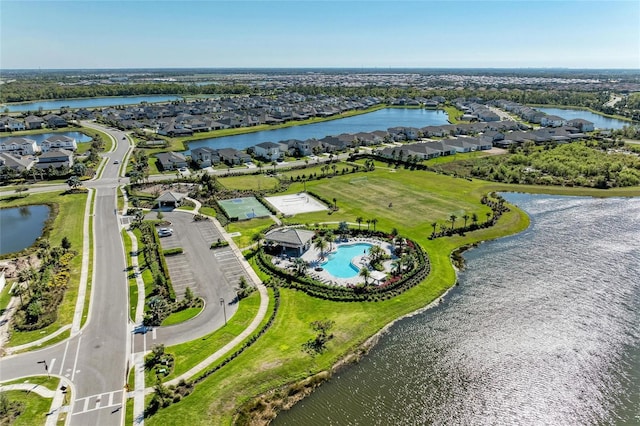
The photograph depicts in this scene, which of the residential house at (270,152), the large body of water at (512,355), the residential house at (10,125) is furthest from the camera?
the residential house at (10,125)

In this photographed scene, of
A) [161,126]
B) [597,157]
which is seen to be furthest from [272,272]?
[161,126]

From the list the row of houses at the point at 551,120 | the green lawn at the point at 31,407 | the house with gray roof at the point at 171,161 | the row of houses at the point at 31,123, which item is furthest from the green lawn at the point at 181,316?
the row of houses at the point at 31,123

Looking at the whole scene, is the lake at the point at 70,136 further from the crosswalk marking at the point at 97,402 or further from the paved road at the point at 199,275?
the crosswalk marking at the point at 97,402

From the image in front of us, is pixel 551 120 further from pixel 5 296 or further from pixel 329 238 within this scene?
pixel 5 296

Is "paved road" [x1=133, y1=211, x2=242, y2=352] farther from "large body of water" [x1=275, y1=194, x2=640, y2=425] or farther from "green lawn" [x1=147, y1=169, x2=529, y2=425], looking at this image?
"large body of water" [x1=275, y1=194, x2=640, y2=425]

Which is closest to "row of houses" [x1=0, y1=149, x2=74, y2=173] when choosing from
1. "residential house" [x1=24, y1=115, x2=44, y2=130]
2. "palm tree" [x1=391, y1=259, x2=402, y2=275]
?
"residential house" [x1=24, y1=115, x2=44, y2=130]
